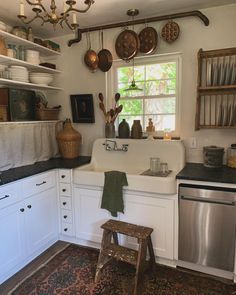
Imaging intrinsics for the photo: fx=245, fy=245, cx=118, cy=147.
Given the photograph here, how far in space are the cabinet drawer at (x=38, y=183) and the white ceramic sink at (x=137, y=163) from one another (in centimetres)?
27

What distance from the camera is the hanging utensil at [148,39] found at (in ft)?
8.66

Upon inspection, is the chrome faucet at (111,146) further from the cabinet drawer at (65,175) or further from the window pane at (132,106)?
the cabinet drawer at (65,175)

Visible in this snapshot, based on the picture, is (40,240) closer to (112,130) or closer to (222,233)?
(112,130)

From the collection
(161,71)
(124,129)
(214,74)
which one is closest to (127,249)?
(124,129)

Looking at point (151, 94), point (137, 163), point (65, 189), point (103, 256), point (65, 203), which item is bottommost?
point (103, 256)

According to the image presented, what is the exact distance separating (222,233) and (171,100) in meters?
1.48

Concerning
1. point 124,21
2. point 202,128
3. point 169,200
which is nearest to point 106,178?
point 169,200

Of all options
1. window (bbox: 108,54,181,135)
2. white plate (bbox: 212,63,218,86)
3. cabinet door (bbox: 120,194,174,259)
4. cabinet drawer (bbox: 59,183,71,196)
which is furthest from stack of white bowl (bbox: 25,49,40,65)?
white plate (bbox: 212,63,218,86)

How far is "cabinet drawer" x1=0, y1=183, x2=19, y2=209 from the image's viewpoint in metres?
2.03

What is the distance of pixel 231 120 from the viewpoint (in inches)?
92.4

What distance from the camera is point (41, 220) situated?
2.49 metres

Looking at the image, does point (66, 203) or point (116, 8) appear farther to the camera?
point (66, 203)

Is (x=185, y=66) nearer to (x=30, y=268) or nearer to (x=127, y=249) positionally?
(x=127, y=249)

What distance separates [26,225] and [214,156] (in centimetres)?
191
